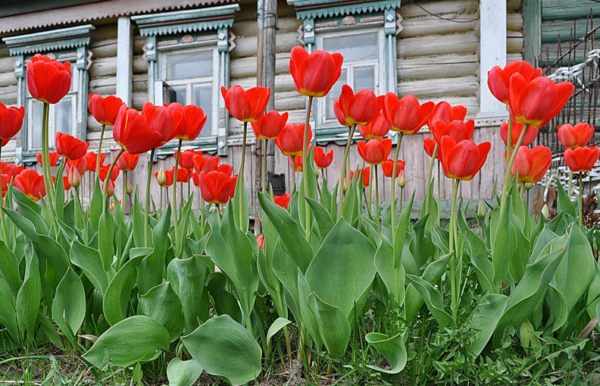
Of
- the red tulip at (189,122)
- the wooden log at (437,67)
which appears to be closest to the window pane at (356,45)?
the wooden log at (437,67)

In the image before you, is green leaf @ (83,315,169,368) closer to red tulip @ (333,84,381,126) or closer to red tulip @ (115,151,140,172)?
red tulip @ (333,84,381,126)

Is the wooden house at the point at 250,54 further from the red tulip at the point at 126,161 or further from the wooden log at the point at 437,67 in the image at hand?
the red tulip at the point at 126,161

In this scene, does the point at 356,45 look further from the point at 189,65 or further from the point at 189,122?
the point at 189,122

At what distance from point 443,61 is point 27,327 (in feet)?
19.6

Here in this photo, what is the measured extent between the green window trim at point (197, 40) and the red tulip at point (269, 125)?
550cm

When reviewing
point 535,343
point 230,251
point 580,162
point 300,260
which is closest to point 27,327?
point 230,251

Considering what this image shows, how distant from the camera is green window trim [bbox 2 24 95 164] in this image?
7645mm

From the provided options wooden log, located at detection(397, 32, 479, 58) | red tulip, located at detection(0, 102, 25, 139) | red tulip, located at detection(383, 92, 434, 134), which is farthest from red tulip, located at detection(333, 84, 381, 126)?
wooden log, located at detection(397, 32, 479, 58)

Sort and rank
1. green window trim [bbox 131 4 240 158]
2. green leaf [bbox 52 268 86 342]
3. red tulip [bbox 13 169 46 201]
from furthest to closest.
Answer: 1. green window trim [bbox 131 4 240 158]
2. red tulip [bbox 13 169 46 201]
3. green leaf [bbox 52 268 86 342]

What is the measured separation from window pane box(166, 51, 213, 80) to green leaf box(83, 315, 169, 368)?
6.59 metres

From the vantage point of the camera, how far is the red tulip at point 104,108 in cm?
140

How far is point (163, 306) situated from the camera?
3.51 ft

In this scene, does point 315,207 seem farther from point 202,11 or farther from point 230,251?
point 202,11

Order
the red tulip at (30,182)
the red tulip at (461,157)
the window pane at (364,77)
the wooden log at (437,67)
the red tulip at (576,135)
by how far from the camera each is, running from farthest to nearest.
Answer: the window pane at (364,77) → the wooden log at (437,67) → the red tulip at (30,182) → the red tulip at (576,135) → the red tulip at (461,157)
